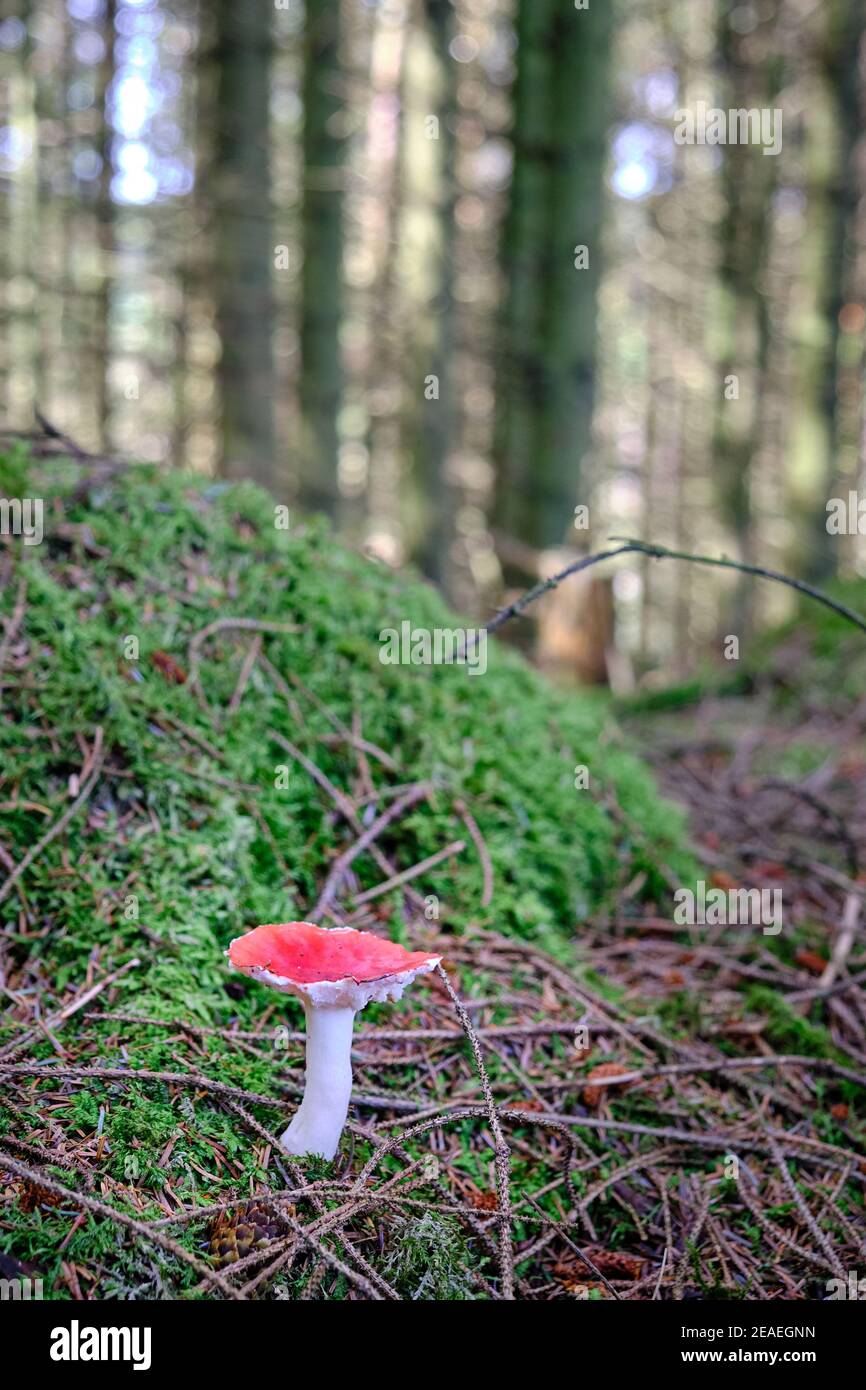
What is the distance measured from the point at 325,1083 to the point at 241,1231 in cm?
26

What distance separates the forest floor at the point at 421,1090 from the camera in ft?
5.16

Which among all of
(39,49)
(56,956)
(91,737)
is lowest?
(56,956)

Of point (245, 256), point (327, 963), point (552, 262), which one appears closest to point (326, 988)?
point (327, 963)

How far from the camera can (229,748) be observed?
249 centimetres

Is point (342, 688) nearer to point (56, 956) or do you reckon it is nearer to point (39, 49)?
point (56, 956)

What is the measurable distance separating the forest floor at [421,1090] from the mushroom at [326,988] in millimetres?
61

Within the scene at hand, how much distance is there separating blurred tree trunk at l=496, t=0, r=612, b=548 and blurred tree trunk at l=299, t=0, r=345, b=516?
4.88 ft

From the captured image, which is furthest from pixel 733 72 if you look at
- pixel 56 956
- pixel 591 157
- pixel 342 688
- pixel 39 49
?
pixel 56 956

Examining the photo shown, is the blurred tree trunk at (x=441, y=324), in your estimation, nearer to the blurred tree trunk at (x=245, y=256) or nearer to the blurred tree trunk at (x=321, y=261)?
the blurred tree trunk at (x=321, y=261)

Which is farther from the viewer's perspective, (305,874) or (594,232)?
(594,232)

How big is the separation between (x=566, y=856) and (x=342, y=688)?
79 centimetres

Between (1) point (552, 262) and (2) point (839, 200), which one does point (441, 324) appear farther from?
(2) point (839, 200)

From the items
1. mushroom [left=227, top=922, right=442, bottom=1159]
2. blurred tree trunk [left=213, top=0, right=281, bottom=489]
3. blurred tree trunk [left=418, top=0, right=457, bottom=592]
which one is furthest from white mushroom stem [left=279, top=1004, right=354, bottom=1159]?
blurred tree trunk [left=418, top=0, right=457, bottom=592]

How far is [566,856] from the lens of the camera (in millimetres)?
2732
